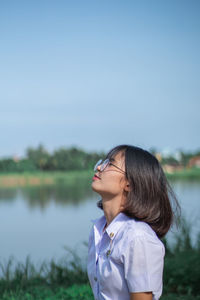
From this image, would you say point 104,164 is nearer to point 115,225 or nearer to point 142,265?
point 115,225

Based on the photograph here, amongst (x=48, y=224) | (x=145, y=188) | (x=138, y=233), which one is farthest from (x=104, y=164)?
(x=48, y=224)

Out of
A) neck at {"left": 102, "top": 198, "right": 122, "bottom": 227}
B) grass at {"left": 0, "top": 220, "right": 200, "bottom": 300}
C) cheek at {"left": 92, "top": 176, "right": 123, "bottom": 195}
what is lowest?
grass at {"left": 0, "top": 220, "right": 200, "bottom": 300}

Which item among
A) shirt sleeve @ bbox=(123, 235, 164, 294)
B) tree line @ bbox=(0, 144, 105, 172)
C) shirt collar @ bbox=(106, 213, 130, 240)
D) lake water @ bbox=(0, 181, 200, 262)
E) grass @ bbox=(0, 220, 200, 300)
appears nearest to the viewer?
shirt sleeve @ bbox=(123, 235, 164, 294)

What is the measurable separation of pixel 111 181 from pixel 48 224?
8.97 m

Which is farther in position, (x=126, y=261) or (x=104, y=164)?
(x=104, y=164)

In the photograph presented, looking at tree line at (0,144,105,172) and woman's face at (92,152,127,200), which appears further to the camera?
tree line at (0,144,105,172)

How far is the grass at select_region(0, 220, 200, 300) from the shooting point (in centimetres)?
308

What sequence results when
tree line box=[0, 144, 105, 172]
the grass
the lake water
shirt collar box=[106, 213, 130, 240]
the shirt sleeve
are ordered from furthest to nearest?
tree line box=[0, 144, 105, 172] → the lake water → the grass → shirt collar box=[106, 213, 130, 240] → the shirt sleeve

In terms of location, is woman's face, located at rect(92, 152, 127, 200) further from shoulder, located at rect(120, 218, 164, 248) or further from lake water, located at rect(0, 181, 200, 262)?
lake water, located at rect(0, 181, 200, 262)

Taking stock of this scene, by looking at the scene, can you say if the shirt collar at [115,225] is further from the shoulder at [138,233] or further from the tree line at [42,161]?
the tree line at [42,161]

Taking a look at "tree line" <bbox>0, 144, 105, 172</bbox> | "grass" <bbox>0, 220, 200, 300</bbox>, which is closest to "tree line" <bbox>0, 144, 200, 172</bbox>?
"tree line" <bbox>0, 144, 105, 172</bbox>

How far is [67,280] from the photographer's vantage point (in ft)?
12.7

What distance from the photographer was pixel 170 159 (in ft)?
16.1

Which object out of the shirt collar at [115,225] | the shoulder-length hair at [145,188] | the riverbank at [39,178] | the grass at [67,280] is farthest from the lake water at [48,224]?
the riverbank at [39,178]
